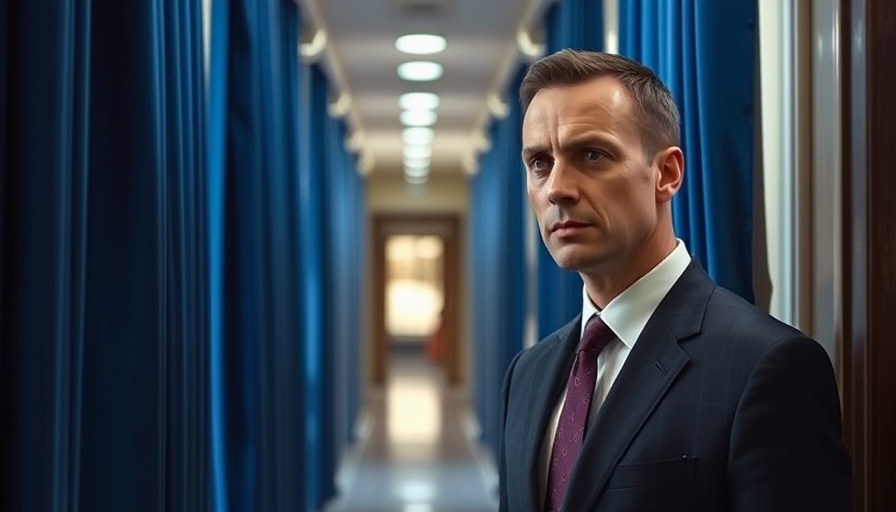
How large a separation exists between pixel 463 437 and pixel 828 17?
27.7 ft

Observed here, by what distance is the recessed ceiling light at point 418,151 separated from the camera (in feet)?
37.0

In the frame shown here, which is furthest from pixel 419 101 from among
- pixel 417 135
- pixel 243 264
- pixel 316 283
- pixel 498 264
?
pixel 243 264

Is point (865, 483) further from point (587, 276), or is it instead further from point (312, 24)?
point (312, 24)

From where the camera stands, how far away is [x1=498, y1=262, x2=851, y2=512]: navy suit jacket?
1258 millimetres

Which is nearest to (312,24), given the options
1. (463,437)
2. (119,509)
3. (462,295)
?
(119,509)

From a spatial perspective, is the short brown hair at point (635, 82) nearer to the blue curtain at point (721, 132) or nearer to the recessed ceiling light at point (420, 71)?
the blue curtain at point (721, 132)

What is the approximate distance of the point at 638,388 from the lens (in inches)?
55.4

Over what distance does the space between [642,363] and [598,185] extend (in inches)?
9.8

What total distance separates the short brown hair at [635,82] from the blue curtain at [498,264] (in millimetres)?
3687

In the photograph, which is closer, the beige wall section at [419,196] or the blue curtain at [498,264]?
the blue curtain at [498,264]

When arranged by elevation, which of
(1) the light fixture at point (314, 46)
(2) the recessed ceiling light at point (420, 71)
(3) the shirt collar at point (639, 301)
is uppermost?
(2) the recessed ceiling light at point (420, 71)

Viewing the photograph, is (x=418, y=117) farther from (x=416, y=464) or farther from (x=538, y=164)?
(x=538, y=164)

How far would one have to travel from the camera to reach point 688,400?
136 centimetres

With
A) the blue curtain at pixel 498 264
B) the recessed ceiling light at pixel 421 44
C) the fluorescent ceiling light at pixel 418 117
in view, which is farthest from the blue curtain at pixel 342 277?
the blue curtain at pixel 498 264
